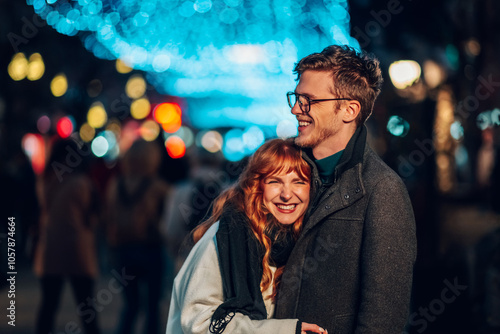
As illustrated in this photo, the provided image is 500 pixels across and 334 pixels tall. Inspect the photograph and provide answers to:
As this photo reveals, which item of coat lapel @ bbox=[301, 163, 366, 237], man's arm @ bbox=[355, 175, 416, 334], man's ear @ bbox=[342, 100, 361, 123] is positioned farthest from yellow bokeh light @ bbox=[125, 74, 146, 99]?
man's arm @ bbox=[355, 175, 416, 334]

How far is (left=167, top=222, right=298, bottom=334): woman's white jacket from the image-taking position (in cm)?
320

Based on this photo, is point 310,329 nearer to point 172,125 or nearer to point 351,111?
point 351,111

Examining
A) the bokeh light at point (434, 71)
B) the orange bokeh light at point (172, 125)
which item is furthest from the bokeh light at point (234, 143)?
the bokeh light at point (434, 71)

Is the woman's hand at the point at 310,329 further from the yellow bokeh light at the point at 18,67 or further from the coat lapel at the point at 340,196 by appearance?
the yellow bokeh light at the point at 18,67

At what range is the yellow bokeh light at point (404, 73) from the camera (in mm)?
9773

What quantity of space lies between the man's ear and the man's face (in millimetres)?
37

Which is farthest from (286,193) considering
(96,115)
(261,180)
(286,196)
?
(96,115)

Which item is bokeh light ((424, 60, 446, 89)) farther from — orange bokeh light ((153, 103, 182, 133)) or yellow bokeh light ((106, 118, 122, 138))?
yellow bokeh light ((106, 118, 122, 138))

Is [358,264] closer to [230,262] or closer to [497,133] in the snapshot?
[230,262]

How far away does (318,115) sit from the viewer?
3451 mm

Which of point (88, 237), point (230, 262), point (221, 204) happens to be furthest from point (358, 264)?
point (88, 237)

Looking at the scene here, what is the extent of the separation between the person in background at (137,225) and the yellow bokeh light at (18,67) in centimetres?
1383

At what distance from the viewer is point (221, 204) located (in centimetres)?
374

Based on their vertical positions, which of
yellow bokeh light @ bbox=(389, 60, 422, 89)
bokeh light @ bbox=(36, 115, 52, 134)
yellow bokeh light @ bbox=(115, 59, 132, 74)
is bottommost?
yellow bokeh light @ bbox=(389, 60, 422, 89)
